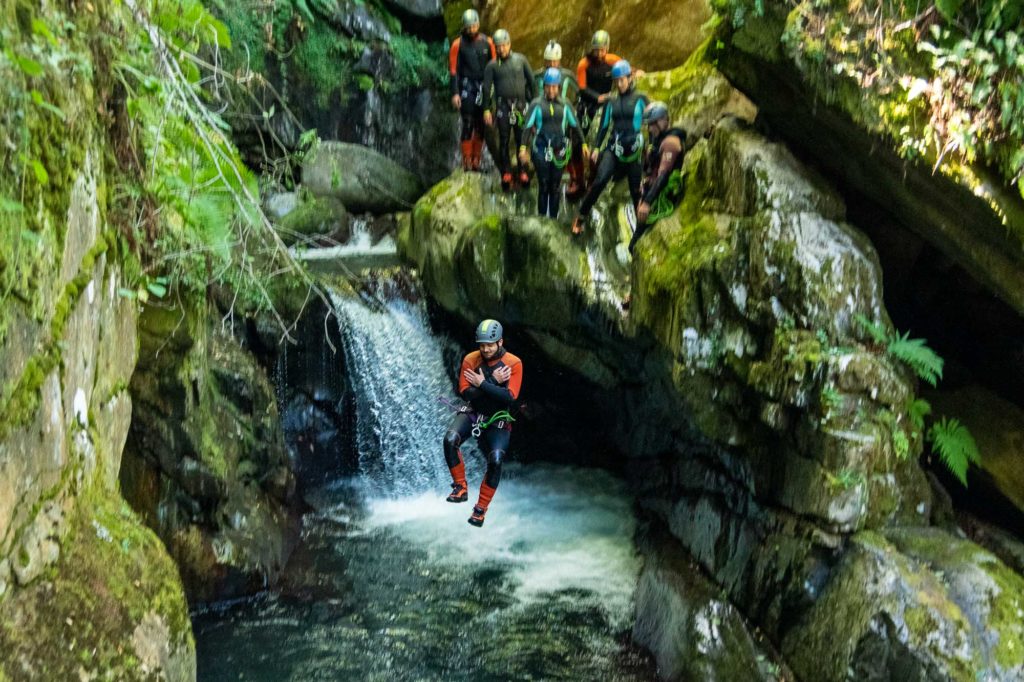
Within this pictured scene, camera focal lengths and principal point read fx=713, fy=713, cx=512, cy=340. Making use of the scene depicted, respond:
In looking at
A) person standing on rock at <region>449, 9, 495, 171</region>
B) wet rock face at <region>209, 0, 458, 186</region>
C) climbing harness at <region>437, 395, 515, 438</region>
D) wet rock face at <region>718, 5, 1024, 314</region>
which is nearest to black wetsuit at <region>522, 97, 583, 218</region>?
person standing on rock at <region>449, 9, 495, 171</region>

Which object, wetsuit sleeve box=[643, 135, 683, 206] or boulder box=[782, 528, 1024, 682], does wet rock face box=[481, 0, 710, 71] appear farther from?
boulder box=[782, 528, 1024, 682]

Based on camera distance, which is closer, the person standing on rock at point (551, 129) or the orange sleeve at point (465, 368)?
the orange sleeve at point (465, 368)

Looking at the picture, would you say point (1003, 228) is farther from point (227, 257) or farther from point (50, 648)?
point (50, 648)

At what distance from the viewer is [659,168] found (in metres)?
7.21

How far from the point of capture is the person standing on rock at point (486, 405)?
6.39 metres

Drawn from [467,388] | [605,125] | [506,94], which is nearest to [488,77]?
[506,94]

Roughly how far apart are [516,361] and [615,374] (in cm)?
285

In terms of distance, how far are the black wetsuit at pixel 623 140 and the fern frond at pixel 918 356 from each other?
3188 mm

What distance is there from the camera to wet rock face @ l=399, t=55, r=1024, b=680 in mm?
5113

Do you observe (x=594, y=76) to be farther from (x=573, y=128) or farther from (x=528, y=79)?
(x=573, y=128)

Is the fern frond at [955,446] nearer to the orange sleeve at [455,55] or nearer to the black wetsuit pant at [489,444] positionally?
the black wetsuit pant at [489,444]

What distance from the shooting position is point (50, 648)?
8.93ft

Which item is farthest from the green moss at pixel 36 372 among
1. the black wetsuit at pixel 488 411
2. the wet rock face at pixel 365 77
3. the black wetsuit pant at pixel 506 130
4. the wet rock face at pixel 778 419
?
the wet rock face at pixel 365 77

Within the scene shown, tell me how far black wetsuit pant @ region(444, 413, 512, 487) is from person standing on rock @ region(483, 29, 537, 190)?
12.8 ft
